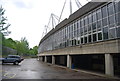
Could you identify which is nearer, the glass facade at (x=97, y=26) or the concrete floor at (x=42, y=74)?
the concrete floor at (x=42, y=74)

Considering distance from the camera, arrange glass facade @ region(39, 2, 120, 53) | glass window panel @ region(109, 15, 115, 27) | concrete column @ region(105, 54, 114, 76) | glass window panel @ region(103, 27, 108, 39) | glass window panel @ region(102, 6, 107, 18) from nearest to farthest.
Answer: concrete column @ region(105, 54, 114, 76) < glass facade @ region(39, 2, 120, 53) < glass window panel @ region(109, 15, 115, 27) < glass window panel @ region(103, 27, 108, 39) < glass window panel @ region(102, 6, 107, 18)

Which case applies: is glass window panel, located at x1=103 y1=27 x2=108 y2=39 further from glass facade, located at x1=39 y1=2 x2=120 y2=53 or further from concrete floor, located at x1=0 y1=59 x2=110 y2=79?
concrete floor, located at x1=0 y1=59 x2=110 y2=79

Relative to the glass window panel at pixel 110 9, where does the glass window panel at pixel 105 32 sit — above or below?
below

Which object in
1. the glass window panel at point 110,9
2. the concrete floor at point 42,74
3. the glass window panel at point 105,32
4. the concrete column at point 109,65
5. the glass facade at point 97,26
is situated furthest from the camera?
the glass window panel at point 105,32

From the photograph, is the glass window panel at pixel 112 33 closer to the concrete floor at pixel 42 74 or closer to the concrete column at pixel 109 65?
the concrete column at pixel 109 65

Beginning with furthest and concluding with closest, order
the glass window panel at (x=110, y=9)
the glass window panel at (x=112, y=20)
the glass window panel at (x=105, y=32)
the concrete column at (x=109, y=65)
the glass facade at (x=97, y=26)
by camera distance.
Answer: the glass window panel at (x=105, y=32) → the glass window panel at (x=110, y=9) → the glass window panel at (x=112, y=20) → the glass facade at (x=97, y=26) → the concrete column at (x=109, y=65)

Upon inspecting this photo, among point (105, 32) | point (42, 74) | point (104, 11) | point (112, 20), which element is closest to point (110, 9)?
point (104, 11)

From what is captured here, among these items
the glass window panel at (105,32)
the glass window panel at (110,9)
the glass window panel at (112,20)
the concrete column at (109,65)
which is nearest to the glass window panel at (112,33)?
the glass window panel at (112,20)

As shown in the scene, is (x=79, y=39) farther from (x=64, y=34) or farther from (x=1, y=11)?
(x=1, y=11)

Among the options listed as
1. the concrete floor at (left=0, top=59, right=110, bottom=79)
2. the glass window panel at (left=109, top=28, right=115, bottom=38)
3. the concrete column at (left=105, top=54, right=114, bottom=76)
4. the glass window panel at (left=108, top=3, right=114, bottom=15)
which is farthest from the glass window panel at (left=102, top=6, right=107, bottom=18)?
the concrete floor at (left=0, top=59, right=110, bottom=79)

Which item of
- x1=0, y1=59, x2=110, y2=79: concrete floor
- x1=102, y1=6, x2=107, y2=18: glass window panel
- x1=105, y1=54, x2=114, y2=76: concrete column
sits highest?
x1=102, y1=6, x2=107, y2=18: glass window panel

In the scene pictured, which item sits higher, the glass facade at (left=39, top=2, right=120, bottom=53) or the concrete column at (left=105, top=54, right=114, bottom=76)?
the glass facade at (left=39, top=2, right=120, bottom=53)

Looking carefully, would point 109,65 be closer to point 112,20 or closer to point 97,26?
point 112,20

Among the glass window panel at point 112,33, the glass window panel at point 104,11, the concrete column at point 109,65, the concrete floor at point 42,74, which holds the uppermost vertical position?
the glass window panel at point 104,11
